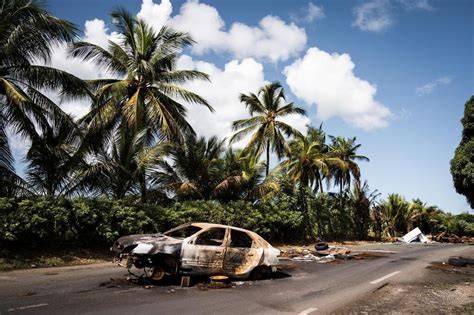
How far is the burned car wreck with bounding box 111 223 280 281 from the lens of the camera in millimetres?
9758

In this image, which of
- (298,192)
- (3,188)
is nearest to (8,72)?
(3,188)

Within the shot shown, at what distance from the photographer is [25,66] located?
15594 mm

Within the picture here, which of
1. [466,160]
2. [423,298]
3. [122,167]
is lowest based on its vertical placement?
[423,298]

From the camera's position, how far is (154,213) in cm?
1705

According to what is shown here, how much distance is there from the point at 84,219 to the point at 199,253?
6283mm

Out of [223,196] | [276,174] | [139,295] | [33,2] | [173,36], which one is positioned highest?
[173,36]

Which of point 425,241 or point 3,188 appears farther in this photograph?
point 425,241

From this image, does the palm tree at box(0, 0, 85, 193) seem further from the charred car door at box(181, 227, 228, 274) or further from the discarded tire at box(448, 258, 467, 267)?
the discarded tire at box(448, 258, 467, 267)

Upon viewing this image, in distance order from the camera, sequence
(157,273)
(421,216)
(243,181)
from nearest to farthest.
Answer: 1. (157,273)
2. (243,181)
3. (421,216)

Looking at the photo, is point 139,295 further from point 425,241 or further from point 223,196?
point 425,241

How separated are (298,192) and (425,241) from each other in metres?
18.3

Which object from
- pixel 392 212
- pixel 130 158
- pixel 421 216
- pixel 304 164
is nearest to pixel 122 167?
pixel 130 158

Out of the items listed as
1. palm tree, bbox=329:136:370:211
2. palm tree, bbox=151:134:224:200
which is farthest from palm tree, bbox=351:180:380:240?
palm tree, bbox=151:134:224:200

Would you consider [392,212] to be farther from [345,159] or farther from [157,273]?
[157,273]
